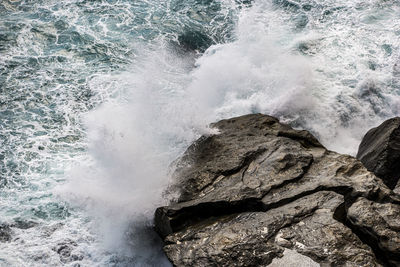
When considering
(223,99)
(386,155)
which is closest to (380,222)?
(386,155)

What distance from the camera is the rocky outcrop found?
5.75m

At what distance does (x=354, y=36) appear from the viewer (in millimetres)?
13180

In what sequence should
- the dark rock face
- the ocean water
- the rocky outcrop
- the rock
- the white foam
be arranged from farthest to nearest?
the white foam, the ocean water, the dark rock face, the rocky outcrop, the rock


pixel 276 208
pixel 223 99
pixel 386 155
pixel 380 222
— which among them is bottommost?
pixel 223 99

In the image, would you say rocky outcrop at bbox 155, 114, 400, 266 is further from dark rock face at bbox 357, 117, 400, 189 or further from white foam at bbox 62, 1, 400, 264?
white foam at bbox 62, 1, 400, 264

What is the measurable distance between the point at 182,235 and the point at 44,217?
348cm

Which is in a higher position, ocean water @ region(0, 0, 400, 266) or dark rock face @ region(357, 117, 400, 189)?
dark rock face @ region(357, 117, 400, 189)

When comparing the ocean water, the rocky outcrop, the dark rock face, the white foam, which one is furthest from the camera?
the white foam

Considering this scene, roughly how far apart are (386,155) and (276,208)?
2.52 metres

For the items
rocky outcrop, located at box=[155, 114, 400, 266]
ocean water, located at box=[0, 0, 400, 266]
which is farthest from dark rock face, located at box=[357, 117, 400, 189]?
ocean water, located at box=[0, 0, 400, 266]

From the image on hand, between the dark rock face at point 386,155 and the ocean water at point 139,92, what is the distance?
134 centimetres

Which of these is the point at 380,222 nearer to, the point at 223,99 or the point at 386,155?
the point at 386,155

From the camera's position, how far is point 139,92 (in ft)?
38.2

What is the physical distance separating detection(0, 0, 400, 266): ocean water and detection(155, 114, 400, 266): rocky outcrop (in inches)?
46.5
